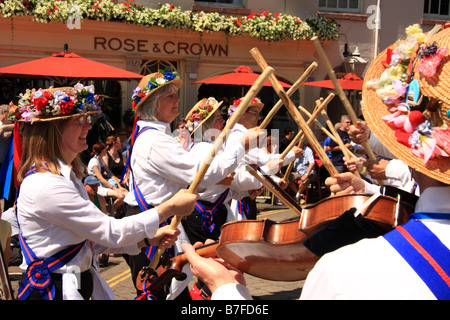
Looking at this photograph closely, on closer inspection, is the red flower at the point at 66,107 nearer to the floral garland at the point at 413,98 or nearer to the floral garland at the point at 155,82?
the floral garland at the point at 155,82

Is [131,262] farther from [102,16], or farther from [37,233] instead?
[102,16]

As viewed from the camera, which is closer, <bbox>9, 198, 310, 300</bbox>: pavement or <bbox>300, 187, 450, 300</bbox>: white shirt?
<bbox>300, 187, 450, 300</bbox>: white shirt

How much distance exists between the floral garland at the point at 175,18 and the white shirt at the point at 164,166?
7.88m

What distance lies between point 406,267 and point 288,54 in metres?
12.0

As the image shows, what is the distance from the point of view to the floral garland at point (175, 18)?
34.1 ft

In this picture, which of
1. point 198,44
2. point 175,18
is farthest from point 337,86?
point 198,44

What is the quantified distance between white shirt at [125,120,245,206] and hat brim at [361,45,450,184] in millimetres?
1546

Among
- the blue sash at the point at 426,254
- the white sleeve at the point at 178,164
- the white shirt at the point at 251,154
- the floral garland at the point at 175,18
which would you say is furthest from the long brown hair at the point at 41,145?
the floral garland at the point at 175,18

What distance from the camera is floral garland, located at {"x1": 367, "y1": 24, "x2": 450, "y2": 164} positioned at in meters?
1.56

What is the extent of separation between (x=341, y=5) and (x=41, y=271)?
43.0 feet

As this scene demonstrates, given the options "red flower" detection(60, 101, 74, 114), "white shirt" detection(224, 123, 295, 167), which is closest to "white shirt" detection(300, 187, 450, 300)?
"red flower" detection(60, 101, 74, 114)

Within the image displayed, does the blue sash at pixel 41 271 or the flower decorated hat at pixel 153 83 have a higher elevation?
the flower decorated hat at pixel 153 83

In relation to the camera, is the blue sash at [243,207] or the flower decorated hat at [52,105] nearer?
the flower decorated hat at [52,105]

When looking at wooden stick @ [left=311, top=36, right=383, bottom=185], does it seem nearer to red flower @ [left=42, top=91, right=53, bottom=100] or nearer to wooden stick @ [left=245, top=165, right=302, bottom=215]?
wooden stick @ [left=245, top=165, right=302, bottom=215]
